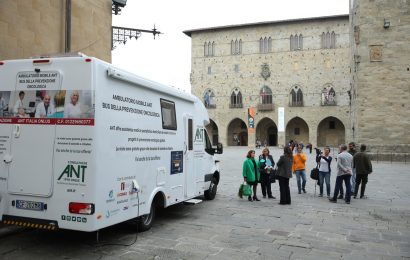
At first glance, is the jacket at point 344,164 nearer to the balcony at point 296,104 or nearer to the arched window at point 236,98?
the balcony at point 296,104

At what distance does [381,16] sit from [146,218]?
2664cm

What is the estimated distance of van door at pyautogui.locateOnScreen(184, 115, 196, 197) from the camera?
27.0ft

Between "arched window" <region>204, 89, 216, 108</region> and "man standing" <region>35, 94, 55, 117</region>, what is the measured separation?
4937 cm

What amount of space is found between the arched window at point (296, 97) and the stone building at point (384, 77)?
22.3 metres

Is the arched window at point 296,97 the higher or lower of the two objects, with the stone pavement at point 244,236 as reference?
higher

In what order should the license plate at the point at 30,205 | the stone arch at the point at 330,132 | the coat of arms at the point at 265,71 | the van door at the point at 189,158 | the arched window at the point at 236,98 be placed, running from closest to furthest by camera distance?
the license plate at the point at 30,205
the van door at the point at 189,158
the stone arch at the point at 330,132
the coat of arms at the point at 265,71
the arched window at the point at 236,98

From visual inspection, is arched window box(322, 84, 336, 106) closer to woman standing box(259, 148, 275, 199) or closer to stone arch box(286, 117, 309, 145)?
stone arch box(286, 117, 309, 145)

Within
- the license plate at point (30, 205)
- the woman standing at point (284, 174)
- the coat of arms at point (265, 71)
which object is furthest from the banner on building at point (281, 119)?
the license plate at point (30, 205)

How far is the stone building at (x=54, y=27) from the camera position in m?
8.93

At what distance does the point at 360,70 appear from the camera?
93.2ft

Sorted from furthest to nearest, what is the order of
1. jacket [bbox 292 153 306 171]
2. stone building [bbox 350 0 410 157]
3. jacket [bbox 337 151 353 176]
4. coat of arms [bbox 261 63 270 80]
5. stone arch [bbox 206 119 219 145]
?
1. stone arch [bbox 206 119 219 145]
2. coat of arms [bbox 261 63 270 80]
3. stone building [bbox 350 0 410 157]
4. jacket [bbox 292 153 306 171]
5. jacket [bbox 337 151 353 176]

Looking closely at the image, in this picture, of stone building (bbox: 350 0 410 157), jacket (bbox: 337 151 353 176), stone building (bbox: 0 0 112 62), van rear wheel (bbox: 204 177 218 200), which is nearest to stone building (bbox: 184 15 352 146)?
stone building (bbox: 350 0 410 157)

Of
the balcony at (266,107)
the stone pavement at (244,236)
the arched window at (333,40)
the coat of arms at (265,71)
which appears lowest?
the stone pavement at (244,236)

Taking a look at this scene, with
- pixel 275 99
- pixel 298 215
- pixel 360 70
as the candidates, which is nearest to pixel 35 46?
→ pixel 298 215
